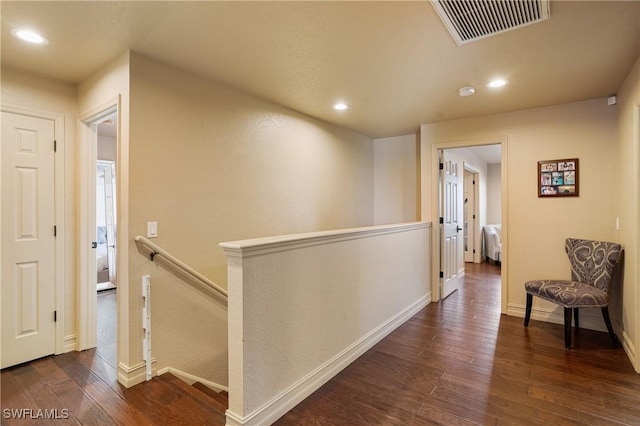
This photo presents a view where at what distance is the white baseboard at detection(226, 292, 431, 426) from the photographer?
1.81 m

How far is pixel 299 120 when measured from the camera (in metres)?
3.78

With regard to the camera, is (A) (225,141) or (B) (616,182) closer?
(A) (225,141)

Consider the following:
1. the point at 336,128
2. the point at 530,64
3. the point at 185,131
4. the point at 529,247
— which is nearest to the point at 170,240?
the point at 185,131

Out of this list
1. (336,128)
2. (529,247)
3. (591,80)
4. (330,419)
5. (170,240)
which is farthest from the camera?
(336,128)

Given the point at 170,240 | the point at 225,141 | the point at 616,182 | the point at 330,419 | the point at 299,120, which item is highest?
the point at 299,120

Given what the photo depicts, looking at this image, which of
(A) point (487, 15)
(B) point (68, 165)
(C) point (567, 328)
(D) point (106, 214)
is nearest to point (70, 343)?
(B) point (68, 165)

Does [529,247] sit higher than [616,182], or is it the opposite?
[616,182]

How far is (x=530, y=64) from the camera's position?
97.9 inches

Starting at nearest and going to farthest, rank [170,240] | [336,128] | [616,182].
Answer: [170,240] → [616,182] → [336,128]

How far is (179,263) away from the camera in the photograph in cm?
239

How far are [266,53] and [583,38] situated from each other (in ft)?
7.10

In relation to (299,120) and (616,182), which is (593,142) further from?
(299,120)

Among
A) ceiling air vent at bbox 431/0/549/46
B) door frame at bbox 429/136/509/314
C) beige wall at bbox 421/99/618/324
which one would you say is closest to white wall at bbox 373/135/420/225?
door frame at bbox 429/136/509/314

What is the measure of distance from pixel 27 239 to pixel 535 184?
16.5 feet
